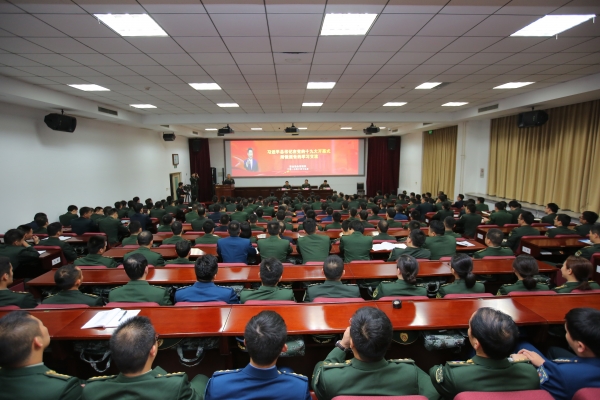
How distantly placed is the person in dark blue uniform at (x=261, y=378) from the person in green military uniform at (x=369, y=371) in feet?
0.40

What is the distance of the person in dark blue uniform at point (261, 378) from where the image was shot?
4.37 ft

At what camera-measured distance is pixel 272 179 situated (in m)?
14.7


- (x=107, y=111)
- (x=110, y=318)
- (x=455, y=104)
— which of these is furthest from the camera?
(x=455, y=104)

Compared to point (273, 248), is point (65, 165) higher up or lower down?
higher up

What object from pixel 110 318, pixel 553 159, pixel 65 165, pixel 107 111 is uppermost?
pixel 107 111

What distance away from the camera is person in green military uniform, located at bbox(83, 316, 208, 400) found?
130cm

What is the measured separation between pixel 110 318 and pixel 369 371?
1773 millimetres

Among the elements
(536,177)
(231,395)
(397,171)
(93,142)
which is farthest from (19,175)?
(397,171)

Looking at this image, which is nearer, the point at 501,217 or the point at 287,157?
the point at 501,217

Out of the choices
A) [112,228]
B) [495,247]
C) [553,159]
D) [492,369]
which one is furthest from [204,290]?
[553,159]

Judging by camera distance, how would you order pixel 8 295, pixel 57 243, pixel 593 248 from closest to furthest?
pixel 8 295 < pixel 593 248 < pixel 57 243

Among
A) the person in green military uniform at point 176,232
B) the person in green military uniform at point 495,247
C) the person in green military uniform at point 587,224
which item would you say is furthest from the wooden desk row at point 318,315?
the person in green military uniform at point 587,224

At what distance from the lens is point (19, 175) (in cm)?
580

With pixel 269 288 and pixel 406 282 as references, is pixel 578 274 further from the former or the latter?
pixel 269 288
